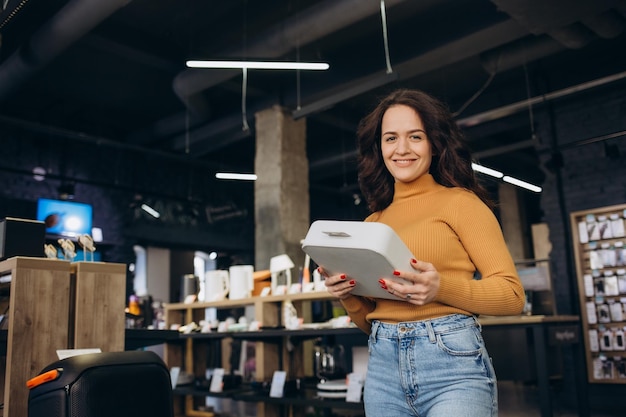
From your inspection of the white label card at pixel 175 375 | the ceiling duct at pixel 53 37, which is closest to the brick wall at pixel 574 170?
the white label card at pixel 175 375

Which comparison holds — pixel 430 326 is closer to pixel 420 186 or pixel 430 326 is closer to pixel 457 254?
pixel 457 254

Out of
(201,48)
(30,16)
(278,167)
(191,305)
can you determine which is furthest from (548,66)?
(30,16)

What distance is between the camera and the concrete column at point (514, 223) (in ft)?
38.2

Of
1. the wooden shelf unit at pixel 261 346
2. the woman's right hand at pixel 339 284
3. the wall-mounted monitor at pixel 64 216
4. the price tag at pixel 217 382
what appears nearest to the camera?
the woman's right hand at pixel 339 284

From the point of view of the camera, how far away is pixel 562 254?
793 centimetres

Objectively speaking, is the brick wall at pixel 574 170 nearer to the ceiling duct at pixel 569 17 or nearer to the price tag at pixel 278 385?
the ceiling duct at pixel 569 17

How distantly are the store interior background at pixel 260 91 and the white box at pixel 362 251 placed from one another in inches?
143

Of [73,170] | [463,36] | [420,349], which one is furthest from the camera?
[73,170]

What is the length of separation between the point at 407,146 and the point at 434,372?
51 cm

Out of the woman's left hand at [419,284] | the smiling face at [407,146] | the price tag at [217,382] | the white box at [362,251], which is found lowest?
the price tag at [217,382]

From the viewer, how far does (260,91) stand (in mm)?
8695

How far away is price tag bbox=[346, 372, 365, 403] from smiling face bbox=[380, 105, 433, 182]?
9.67 feet

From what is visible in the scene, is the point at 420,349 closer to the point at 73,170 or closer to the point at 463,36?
the point at 463,36

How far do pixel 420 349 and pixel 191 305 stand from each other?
4678mm
